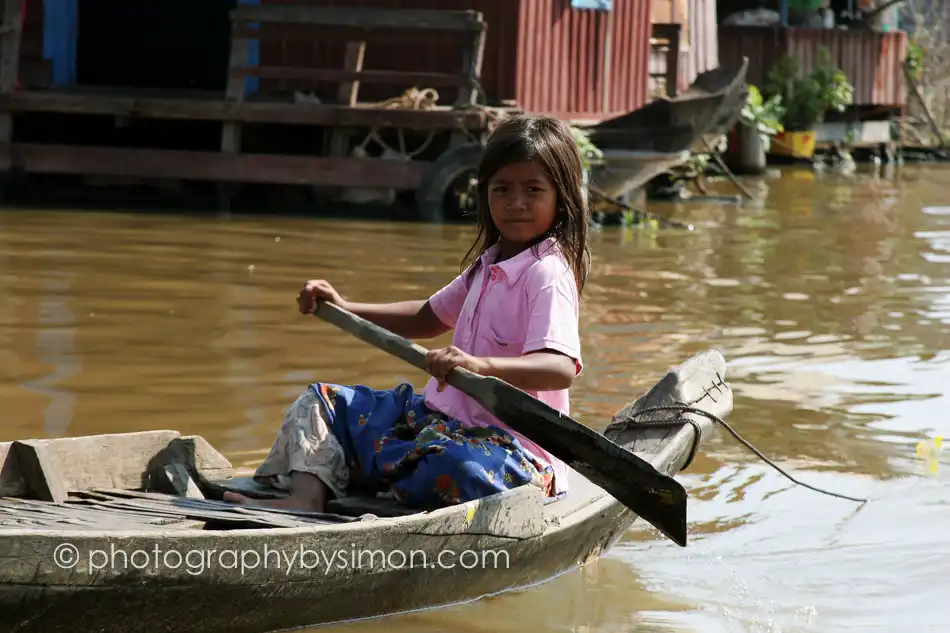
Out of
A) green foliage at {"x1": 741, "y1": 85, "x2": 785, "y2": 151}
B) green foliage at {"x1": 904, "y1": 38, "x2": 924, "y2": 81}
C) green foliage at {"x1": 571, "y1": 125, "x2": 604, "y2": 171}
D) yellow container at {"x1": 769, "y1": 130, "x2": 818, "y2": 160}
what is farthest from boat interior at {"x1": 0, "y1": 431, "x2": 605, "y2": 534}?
green foliage at {"x1": 904, "y1": 38, "x2": 924, "y2": 81}

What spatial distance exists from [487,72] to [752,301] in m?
5.32

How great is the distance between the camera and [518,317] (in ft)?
12.7

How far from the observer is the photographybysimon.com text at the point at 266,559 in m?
3.01

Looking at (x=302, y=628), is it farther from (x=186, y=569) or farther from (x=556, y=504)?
(x=556, y=504)

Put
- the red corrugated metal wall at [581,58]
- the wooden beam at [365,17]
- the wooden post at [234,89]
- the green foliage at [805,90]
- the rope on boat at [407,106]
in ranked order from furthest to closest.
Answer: the green foliage at [805,90]
the red corrugated metal wall at [581,58]
the wooden post at [234,89]
the rope on boat at [407,106]
the wooden beam at [365,17]

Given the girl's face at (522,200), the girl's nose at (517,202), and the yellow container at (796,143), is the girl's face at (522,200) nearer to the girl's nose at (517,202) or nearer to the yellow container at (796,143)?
the girl's nose at (517,202)

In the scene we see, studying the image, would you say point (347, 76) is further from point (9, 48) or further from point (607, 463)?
point (607, 463)

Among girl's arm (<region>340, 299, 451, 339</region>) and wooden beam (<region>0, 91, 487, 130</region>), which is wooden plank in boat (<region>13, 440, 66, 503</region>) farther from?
wooden beam (<region>0, 91, 487, 130</region>)

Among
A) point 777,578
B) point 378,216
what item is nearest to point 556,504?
point 777,578

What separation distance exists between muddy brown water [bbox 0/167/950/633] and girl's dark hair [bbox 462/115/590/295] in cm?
94

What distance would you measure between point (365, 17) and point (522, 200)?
8.34 m

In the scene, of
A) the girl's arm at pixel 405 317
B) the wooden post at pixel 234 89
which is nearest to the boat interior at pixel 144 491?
the girl's arm at pixel 405 317

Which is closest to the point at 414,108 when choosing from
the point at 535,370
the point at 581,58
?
the point at 581,58

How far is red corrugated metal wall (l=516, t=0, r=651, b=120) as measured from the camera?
13.4 m
